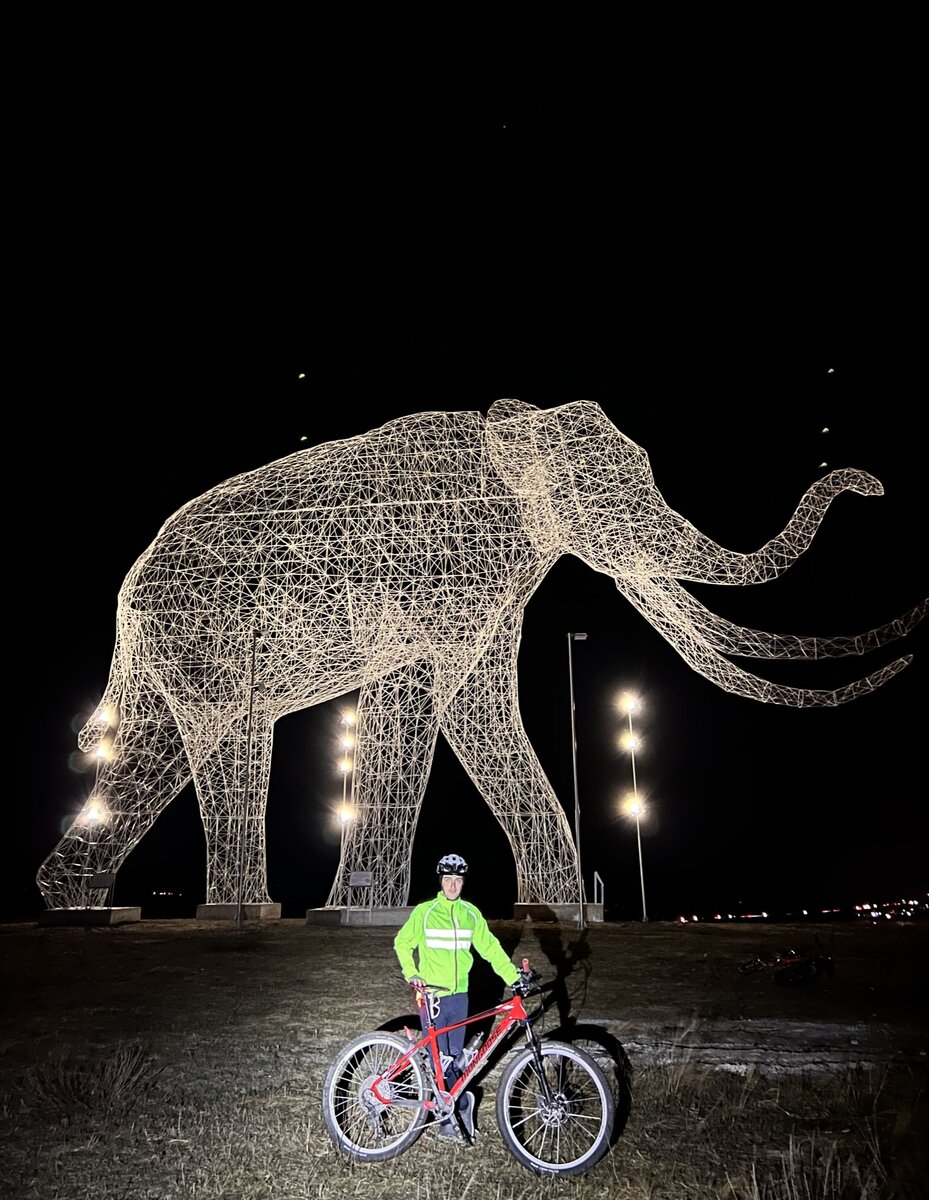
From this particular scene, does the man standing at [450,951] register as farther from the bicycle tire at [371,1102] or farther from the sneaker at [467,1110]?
the bicycle tire at [371,1102]

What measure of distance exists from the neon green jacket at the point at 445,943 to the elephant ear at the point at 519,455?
10503 mm

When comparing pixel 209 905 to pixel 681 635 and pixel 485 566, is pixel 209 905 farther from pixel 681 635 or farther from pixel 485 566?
pixel 681 635

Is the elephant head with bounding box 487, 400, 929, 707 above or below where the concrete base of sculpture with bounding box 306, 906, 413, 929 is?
above

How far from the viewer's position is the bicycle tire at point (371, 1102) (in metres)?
5.31

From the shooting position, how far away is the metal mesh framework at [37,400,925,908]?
610 inches

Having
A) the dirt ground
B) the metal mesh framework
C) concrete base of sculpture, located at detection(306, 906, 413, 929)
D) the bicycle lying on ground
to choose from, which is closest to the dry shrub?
the dirt ground

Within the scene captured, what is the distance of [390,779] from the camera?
16.3 meters

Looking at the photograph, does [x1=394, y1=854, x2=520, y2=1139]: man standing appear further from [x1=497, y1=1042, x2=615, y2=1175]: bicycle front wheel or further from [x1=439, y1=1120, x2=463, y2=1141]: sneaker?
[x1=497, y1=1042, x2=615, y2=1175]: bicycle front wheel

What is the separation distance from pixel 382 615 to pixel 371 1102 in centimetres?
1070

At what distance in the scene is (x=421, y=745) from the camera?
16.4 m

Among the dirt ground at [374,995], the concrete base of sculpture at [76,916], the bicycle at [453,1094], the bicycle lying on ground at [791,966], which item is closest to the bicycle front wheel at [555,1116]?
the bicycle at [453,1094]

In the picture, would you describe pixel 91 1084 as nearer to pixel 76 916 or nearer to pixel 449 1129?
pixel 449 1129

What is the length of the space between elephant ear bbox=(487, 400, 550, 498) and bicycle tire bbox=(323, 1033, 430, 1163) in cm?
1093

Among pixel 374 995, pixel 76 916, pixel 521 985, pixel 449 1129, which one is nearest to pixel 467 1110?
pixel 449 1129
